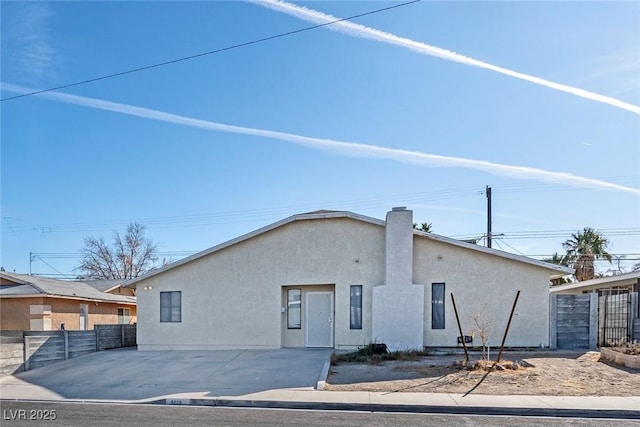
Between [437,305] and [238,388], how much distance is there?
7999 mm

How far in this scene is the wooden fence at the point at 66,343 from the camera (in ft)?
44.8

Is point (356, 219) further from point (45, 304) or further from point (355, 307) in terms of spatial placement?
point (45, 304)

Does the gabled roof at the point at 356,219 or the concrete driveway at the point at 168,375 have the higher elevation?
the gabled roof at the point at 356,219

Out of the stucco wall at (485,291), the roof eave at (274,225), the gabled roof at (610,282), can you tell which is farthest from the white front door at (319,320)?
the gabled roof at (610,282)

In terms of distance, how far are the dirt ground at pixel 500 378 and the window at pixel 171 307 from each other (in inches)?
300

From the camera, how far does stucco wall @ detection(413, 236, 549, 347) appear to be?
14719 mm

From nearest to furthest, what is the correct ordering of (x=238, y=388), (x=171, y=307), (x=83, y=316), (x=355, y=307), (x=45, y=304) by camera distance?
(x=238, y=388) → (x=355, y=307) → (x=171, y=307) → (x=45, y=304) → (x=83, y=316)

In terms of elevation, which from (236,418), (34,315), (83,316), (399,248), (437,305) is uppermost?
(399,248)

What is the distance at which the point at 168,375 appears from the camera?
468 inches

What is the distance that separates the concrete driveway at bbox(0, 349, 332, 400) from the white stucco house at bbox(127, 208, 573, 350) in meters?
1.15

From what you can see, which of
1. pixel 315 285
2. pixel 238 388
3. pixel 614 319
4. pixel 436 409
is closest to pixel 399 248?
pixel 315 285

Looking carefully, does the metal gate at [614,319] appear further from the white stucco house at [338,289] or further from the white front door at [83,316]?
the white front door at [83,316]

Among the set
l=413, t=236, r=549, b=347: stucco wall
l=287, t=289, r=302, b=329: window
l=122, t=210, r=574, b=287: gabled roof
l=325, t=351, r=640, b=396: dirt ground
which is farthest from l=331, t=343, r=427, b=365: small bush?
l=122, t=210, r=574, b=287: gabled roof

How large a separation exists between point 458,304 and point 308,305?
5462 millimetres
